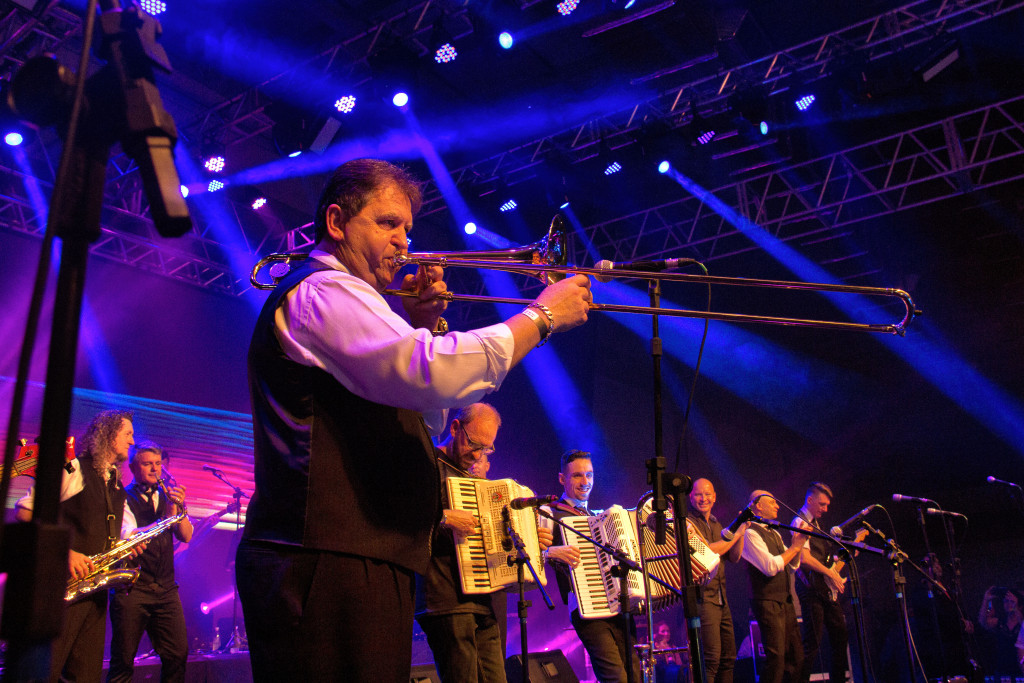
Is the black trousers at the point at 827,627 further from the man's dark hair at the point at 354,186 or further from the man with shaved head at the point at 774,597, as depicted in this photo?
the man's dark hair at the point at 354,186

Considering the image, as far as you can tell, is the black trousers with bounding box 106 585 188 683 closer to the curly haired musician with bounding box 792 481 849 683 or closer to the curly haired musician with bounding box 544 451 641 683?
the curly haired musician with bounding box 544 451 641 683

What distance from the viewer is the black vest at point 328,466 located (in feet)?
6.25

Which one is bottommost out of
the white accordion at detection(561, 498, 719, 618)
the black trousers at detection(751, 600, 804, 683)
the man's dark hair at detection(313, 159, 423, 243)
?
the black trousers at detection(751, 600, 804, 683)

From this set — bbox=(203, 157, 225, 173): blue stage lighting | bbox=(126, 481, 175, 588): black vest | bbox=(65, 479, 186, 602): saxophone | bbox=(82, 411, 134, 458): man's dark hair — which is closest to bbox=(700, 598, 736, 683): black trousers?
bbox=(126, 481, 175, 588): black vest

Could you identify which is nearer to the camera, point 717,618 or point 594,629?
point 594,629

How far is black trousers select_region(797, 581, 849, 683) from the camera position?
9234 millimetres

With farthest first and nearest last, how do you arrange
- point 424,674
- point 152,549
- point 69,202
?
1. point 152,549
2. point 424,674
3. point 69,202

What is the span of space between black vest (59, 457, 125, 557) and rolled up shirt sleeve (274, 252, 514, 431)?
175 inches

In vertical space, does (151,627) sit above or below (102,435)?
below

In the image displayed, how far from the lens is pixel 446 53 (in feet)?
27.9

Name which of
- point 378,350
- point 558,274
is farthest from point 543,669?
point 378,350

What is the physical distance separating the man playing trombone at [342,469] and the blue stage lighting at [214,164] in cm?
842

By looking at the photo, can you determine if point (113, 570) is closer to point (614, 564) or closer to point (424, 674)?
point (424, 674)

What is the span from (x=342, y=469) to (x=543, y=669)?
509 centimetres
